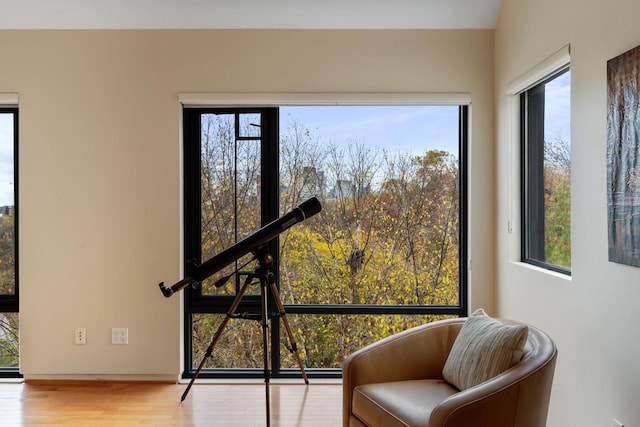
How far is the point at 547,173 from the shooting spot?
9.30 feet

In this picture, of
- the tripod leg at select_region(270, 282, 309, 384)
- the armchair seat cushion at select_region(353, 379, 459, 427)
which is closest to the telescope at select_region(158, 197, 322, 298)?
the tripod leg at select_region(270, 282, 309, 384)

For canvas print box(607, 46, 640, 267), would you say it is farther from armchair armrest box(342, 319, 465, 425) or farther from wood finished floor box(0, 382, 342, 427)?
wood finished floor box(0, 382, 342, 427)

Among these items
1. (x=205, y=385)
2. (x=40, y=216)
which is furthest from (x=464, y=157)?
(x=40, y=216)

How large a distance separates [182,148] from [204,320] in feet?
4.03

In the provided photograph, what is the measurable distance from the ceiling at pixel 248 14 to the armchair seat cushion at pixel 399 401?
233 centimetres

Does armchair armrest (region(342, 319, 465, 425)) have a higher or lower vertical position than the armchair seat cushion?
higher

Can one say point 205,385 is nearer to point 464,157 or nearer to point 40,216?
point 40,216

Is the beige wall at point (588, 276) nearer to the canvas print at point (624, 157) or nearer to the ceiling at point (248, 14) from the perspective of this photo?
the canvas print at point (624, 157)

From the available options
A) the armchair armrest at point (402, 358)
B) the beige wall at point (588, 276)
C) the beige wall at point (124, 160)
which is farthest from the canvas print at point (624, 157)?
the beige wall at point (124, 160)

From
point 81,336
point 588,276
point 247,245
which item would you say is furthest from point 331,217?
point 81,336

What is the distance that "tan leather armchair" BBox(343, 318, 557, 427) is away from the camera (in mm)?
1845

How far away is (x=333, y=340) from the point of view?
3.62m

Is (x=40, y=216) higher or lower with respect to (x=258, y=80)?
lower

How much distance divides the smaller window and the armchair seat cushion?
0.95m
